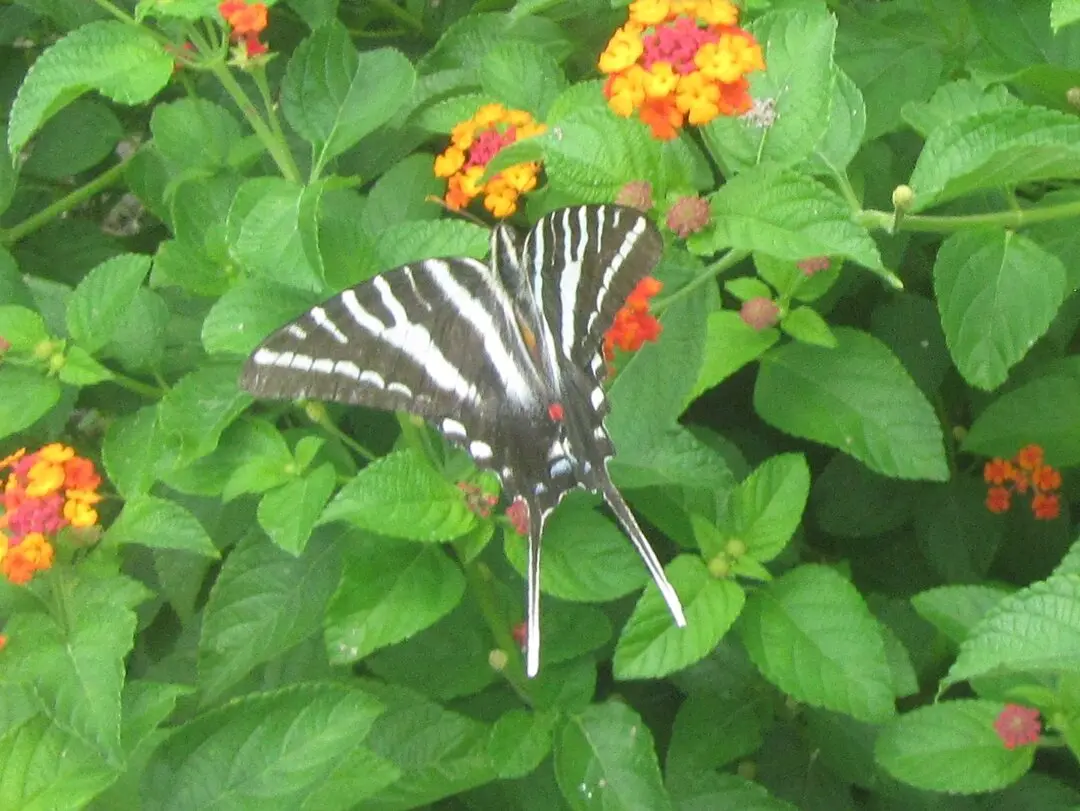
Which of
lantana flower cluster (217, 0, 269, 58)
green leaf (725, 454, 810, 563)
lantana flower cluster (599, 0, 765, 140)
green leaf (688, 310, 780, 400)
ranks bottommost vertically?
green leaf (725, 454, 810, 563)

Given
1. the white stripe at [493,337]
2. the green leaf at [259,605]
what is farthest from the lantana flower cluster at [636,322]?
the green leaf at [259,605]

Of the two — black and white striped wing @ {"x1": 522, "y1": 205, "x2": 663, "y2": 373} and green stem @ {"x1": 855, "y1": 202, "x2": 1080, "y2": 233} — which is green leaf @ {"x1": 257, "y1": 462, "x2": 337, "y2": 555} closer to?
black and white striped wing @ {"x1": 522, "y1": 205, "x2": 663, "y2": 373}

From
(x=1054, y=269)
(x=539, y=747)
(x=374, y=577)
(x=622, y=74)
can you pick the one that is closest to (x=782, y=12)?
(x=622, y=74)

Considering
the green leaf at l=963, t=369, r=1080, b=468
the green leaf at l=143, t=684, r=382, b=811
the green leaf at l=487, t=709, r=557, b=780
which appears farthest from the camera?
the green leaf at l=963, t=369, r=1080, b=468

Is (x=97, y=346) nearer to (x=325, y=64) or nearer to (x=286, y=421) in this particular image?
(x=286, y=421)

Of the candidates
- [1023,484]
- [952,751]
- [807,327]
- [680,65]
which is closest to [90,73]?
[680,65]

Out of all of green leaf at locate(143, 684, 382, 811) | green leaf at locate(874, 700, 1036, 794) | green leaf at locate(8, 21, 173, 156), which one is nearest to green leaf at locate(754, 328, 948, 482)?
green leaf at locate(874, 700, 1036, 794)

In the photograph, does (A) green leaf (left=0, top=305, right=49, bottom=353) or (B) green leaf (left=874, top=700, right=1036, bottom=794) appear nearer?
(B) green leaf (left=874, top=700, right=1036, bottom=794)
